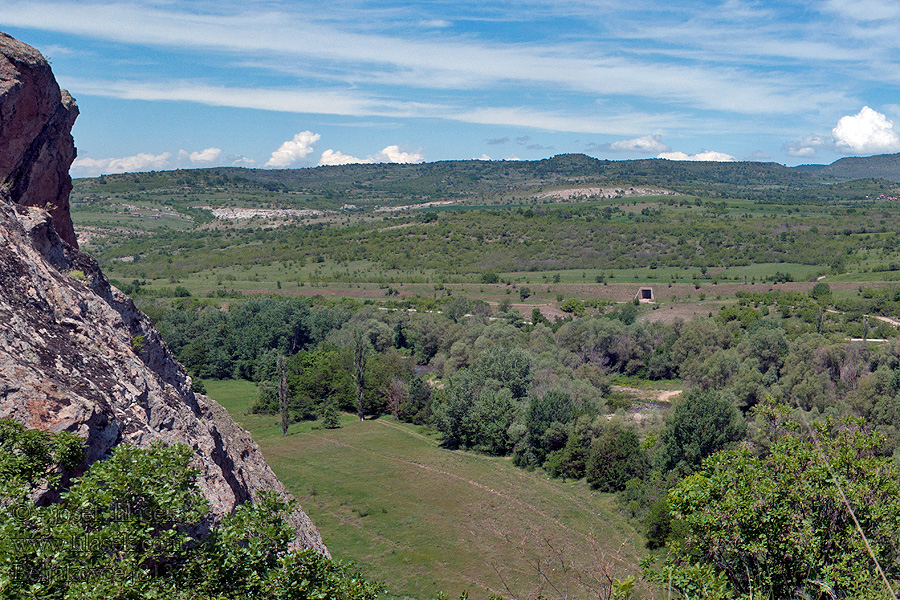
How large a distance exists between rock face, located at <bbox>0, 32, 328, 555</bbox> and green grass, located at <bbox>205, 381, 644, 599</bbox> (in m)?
14.4

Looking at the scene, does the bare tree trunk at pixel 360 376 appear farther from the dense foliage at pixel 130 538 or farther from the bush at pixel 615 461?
the dense foliage at pixel 130 538

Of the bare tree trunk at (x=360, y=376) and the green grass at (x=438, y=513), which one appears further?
the bare tree trunk at (x=360, y=376)

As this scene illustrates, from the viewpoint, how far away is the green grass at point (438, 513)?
104 feet

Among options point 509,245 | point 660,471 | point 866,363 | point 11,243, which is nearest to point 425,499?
point 660,471

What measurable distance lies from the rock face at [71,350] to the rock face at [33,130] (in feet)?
0.12

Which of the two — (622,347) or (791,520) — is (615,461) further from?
(622,347)

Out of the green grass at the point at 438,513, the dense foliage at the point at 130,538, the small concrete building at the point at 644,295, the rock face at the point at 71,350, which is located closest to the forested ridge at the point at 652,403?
the green grass at the point at 438,513

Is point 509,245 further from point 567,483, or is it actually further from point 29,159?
point 29,159

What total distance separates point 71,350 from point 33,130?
833 cm

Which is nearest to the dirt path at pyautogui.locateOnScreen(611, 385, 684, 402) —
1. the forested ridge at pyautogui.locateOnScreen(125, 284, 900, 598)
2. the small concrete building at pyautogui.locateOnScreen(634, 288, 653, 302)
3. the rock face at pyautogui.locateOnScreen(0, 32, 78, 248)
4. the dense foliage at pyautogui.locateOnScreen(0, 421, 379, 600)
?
the forested ridge at pyautogui.locateOnScreen(125, 284, 900, 598)

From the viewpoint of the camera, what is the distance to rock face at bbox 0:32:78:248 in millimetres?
15461

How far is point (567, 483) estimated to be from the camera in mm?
45906

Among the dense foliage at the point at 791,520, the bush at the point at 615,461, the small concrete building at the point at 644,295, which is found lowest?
the bush at the point at 615,461

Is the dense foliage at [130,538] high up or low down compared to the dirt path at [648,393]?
up
